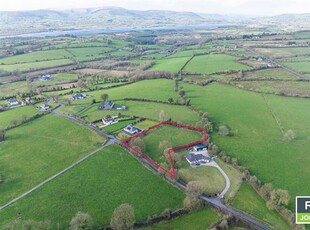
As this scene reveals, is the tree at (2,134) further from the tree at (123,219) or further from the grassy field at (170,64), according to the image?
the grassy field at (170,64)

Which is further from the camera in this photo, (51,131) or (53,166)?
(51,131)

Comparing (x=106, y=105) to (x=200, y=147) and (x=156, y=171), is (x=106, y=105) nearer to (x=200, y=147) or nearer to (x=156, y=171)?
(x=200, y=147)

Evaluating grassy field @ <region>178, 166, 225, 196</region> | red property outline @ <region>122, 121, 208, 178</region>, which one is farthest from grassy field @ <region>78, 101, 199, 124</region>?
grassy field @ <region>178, 166, 225, 196</region>

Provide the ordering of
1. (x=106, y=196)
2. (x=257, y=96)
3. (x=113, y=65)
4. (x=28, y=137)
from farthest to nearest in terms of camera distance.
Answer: (x=113, y=65) → (x=257, y=96) → (x=28, y=137) → (x=106, y=196)

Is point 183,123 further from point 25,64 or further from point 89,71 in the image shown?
point 25,64

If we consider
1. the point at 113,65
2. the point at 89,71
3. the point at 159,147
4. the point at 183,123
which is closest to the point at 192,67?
the point at 113,65

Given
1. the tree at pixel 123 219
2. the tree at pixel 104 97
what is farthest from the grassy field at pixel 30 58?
the tree at pixel 123 219

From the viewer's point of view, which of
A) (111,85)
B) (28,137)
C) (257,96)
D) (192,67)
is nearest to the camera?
(28,137)
